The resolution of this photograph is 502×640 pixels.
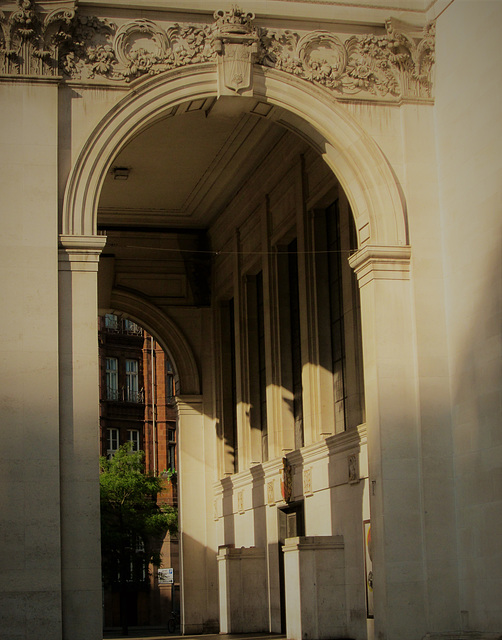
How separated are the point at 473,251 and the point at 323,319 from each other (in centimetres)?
785

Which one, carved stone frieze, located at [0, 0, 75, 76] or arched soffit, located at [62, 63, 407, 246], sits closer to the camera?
carved stone frieze, located at [0, 0, 75, 76]

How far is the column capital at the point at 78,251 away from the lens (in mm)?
18875

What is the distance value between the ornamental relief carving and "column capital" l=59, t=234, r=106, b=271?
9.06 ft

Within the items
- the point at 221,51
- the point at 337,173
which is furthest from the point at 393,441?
the point at 221,51

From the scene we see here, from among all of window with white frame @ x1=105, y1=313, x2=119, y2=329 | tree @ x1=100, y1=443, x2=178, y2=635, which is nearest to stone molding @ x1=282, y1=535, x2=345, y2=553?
tree @ x1=100, y1=443, x2=178, y2=635

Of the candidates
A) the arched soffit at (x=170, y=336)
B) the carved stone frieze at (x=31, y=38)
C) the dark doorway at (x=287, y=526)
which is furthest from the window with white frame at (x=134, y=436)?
the carved stone frieze at (x=31, y=38)

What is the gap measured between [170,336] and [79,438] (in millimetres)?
18486

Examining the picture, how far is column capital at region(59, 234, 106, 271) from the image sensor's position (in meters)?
18.9

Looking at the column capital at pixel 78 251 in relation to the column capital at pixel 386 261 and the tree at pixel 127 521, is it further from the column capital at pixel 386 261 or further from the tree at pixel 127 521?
the tree at pixel 127 521

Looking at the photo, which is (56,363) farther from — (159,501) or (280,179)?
(159,501)

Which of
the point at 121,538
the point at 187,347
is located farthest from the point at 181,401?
the point at 121,538

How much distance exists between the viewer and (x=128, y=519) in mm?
53062

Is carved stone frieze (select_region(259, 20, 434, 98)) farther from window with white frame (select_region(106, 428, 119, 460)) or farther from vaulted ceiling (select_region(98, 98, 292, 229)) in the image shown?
window with white frame (select_region(106, 428, 119, 460))

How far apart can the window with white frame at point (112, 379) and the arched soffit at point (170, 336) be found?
1380 inches
